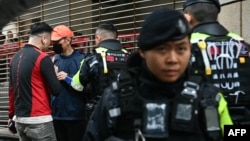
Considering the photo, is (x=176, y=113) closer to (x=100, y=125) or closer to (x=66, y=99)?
(x=100, y=125)

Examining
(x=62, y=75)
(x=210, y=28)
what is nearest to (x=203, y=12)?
(x=210, y=28)

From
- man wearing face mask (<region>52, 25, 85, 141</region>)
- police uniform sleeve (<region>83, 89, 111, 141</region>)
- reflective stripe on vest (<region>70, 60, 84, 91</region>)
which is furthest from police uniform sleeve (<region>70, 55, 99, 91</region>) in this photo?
police uniform sleeve (<region>83, 89, 111, 141</region>)

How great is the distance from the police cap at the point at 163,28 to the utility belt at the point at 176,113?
23 cm

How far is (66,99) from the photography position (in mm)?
5074

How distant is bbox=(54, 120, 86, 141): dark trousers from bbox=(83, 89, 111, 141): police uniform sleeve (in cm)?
306

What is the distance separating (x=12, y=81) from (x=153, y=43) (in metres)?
3.05

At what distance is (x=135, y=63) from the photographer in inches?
81.0

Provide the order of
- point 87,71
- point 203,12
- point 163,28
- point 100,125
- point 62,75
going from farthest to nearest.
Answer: point 62,75, point 87,71, point 203,12, point 100,125, point 163,28

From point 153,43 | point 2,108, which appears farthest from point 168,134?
point 2,108

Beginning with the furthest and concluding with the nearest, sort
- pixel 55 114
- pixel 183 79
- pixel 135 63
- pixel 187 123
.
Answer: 1. pixel 55 114
2. pixel 135 63
3. pixel 183 79
4. pixel 187 123

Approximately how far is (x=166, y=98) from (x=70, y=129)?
3416 mm

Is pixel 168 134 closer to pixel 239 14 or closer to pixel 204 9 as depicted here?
pixel 204 9

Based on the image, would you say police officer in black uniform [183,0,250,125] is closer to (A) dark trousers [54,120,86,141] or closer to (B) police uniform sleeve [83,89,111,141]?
(B) police uniform sleeve [83,89,111,141]

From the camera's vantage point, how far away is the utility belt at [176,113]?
5.95 feet
